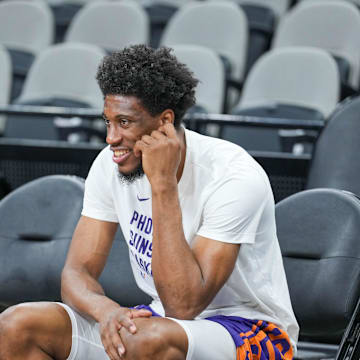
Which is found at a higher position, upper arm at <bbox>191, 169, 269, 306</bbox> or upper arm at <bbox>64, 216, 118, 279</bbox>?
upper arm at <bbox>191, 169, 269, 306</bbox>

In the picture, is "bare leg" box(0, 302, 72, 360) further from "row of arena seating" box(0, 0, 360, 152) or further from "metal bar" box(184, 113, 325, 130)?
"row of arena seating" box(0, 0, 360, 152)

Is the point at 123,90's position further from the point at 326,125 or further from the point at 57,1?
the point at 57,1

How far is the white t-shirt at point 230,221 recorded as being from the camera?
6.74 feet

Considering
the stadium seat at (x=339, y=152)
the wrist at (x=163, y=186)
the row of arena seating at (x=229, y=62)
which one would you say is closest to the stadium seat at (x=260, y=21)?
the row of arena seating at (x=229, y=62)

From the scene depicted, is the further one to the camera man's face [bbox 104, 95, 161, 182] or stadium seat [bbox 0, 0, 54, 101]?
stadium seat [bbox 0, 0, 54, 101]

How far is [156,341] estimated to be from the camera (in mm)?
1834

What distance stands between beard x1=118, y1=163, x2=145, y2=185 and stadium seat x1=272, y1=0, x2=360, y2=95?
9.93 feet


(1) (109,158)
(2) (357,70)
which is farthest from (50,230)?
(2) (357,70)

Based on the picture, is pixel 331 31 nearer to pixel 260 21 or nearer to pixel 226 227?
pixel 260 21

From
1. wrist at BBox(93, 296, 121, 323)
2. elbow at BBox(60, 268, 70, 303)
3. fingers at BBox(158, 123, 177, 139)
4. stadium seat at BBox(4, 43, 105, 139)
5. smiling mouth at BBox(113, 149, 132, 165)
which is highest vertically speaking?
fingers at BBox(158, 123, 177, 139)

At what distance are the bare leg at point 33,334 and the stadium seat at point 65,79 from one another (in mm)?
2977

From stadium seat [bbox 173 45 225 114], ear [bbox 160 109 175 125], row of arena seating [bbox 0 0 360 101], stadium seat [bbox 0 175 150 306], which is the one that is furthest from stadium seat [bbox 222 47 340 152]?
ear [bbox 160 109 175 125]

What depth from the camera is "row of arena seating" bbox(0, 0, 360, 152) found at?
179 inches

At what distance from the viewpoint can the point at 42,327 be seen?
199 cm
